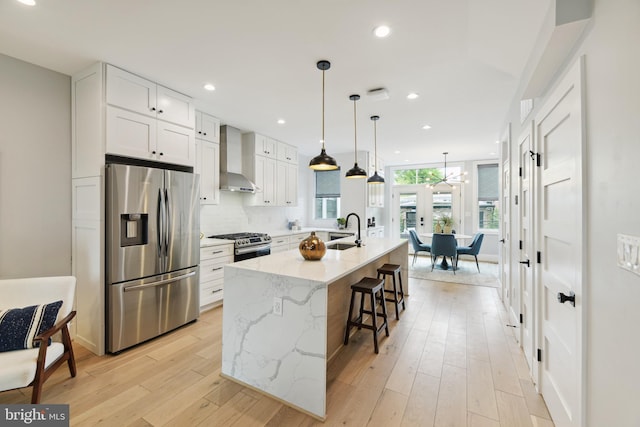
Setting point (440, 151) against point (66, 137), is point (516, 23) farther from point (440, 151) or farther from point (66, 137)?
point (440, 151)

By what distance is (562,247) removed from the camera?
5.46ft

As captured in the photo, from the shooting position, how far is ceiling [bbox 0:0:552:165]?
6.01ft

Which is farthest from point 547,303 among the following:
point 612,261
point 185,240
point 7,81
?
point 7,81

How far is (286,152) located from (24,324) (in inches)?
172

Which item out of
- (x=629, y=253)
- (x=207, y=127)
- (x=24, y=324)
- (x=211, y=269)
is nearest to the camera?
(x=629, y=253)

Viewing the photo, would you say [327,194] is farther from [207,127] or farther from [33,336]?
[33,336]

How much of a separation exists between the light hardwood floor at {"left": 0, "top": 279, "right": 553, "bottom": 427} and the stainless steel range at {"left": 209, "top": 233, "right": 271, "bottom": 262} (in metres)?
1.16

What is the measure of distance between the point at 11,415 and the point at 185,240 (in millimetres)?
1779

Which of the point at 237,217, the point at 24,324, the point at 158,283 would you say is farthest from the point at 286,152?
the point at 24,324

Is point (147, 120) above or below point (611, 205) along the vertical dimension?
above

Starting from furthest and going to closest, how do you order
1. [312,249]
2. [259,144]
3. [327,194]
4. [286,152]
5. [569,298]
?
[327,194] < [286,152] < [259,144] < [312,249] < [569,298]

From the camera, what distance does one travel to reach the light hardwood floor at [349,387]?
1820 mm

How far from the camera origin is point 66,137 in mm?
2770

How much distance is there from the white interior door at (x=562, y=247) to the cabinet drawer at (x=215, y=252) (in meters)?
3.45
